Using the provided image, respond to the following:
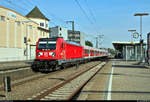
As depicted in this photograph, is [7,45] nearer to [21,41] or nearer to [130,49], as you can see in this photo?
[21,41]

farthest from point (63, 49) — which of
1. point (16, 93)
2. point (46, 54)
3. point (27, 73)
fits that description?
point (16, 93)

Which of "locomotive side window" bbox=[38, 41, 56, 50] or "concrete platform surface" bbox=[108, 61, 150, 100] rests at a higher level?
"locomotive side window" bbox=[38, 41, 56, 50]

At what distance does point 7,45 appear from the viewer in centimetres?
3847

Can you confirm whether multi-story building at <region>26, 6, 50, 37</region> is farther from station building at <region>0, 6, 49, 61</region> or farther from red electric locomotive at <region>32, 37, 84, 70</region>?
red electric locomotive at <region>32, 37, 84, 70</region>

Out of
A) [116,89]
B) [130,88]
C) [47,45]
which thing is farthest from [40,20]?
[116,89]

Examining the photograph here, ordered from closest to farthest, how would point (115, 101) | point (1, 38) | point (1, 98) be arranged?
point (115, 101), point (1, 98), point (1, 38)

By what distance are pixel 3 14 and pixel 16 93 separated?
1271 inches

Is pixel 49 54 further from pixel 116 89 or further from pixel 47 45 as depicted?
pixel 116 89

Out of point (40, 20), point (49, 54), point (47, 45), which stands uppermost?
point (40, 20)

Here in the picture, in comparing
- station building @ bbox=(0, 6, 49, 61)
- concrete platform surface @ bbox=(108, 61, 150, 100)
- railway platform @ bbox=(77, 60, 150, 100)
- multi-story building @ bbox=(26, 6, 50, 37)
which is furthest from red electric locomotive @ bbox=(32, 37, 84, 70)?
multi-story building @ bbox=(26, 6, 50, 37)

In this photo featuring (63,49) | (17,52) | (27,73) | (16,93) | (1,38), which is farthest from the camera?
(17,52)

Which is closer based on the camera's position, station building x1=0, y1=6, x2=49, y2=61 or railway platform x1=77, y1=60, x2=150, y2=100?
railway platform x1=77, y1=60, x2=150, y2=100

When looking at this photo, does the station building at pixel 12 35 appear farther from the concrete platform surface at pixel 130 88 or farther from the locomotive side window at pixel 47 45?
the concrete platform surface at pixel 130 88

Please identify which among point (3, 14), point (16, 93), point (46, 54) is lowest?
point (16, 93)
